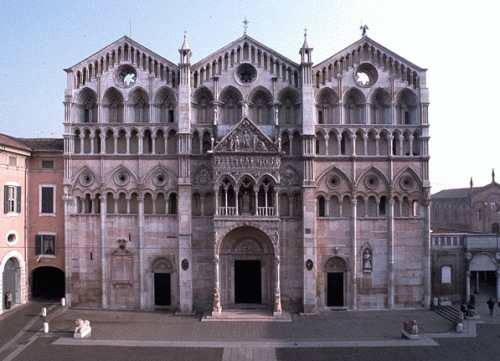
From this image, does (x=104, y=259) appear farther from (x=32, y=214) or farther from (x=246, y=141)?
(x=246, y=141)

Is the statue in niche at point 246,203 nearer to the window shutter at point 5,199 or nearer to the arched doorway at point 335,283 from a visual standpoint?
the arched doorway at point 335,283

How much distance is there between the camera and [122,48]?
109 feet

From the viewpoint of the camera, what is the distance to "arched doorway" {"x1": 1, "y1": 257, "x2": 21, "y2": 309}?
31.6 m

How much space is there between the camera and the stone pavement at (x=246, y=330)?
2508 cm

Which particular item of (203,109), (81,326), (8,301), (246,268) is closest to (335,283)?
(246,268)

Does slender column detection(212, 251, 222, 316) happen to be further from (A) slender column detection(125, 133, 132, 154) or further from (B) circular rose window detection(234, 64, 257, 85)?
(B) circular rose window detection(234, 64, 257, 85)

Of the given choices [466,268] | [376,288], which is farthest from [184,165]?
[466,268]

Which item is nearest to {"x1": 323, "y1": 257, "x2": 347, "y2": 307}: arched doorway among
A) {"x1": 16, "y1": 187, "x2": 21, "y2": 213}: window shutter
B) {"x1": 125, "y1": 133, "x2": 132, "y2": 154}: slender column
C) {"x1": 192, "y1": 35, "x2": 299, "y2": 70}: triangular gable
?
{"x1": 192, "y1": 35, "x2": 299, "y2": 70}: triangular gable

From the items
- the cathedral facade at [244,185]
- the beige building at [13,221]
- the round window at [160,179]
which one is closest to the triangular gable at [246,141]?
the cathedral facade at [244,185]

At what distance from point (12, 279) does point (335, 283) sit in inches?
1088

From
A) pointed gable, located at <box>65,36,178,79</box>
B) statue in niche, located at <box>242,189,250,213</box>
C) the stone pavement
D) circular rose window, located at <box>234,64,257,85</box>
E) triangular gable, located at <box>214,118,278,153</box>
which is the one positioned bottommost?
the stone pavement

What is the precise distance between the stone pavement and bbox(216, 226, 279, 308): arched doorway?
2908 mm

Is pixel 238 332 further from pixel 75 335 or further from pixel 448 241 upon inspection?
pixel 448 241

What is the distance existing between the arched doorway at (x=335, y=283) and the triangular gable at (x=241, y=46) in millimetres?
17188
